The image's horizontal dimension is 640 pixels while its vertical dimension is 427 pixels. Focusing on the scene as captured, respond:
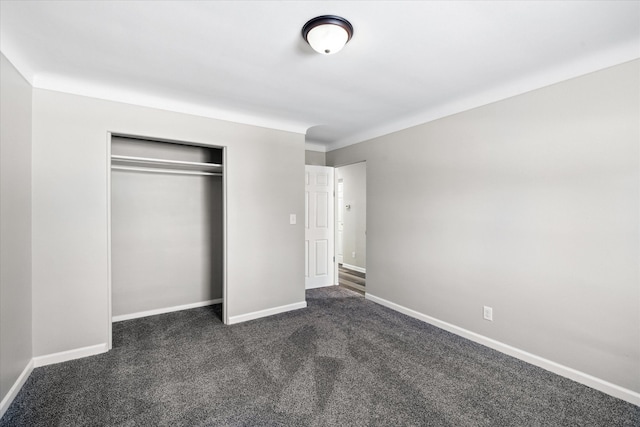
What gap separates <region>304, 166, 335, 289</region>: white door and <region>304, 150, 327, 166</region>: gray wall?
27cm

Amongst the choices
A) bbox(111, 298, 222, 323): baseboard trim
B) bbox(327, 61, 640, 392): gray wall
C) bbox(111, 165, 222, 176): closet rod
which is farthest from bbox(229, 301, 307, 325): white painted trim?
bbox(111, 165, 222, 176): closet rod

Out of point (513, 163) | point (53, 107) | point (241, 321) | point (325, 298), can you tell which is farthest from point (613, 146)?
point (53, 107)

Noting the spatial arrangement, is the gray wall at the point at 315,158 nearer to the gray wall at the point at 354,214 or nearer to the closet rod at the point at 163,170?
the gray wall at the point at 354,214

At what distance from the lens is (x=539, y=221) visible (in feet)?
8.23

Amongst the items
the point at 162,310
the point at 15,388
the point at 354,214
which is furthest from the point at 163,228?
the point at 354,214

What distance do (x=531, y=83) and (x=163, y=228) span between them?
4142 millimetres

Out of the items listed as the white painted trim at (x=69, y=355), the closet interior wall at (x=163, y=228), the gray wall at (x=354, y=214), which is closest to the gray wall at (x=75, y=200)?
the white painted trim at (x=69, y=355)

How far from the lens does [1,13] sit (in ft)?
5.64

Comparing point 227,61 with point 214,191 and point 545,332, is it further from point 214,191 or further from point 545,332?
point 545,332

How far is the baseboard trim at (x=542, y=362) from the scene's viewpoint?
6.85 feet

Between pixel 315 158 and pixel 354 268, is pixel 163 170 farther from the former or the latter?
pixel 354 268

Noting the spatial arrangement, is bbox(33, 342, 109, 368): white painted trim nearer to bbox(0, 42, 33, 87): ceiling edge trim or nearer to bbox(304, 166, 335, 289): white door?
bbox(0, 42, 33, 87): ceiling edge trim

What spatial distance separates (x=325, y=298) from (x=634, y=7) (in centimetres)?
400

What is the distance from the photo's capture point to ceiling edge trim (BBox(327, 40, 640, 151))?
208 cm
